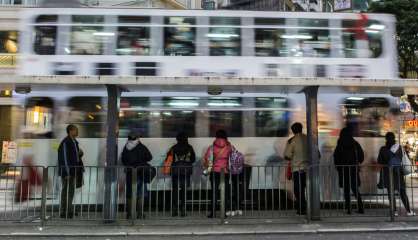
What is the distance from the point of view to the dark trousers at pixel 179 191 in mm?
9539

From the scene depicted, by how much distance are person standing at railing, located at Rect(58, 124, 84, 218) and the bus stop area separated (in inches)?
7.2

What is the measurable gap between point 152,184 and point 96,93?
2.51 meters

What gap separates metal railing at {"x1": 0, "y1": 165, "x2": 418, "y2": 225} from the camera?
9.20 meters

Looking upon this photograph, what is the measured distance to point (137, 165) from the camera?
9836mm

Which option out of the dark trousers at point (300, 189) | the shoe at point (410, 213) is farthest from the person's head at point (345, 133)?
the shoe at point (410, 213)

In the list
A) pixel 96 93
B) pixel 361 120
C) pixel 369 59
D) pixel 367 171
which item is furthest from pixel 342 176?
pixel 96 93

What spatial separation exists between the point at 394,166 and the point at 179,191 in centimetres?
418

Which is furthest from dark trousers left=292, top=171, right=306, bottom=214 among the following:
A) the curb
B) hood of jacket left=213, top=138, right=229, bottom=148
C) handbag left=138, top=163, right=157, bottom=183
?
handbag left=138, top=163, right=157, bottom=183

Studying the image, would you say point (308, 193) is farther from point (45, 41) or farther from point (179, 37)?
point (45, 41)

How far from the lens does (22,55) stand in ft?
36.4

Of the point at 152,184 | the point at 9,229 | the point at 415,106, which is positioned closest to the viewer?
the point at 9,229

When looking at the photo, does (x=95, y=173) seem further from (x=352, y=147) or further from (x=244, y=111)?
(x=352, y=147)

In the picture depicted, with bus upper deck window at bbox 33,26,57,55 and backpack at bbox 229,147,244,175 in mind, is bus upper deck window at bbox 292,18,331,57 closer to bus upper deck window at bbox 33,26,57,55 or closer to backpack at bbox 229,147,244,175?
backpack at bbox 229,147,244,175

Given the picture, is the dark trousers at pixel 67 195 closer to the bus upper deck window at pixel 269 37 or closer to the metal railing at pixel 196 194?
the metal railing at pixel 196 194
